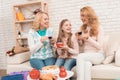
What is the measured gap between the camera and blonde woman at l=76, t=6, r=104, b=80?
7.48ft

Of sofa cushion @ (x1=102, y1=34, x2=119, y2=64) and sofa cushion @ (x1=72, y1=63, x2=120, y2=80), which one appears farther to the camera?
sofa cushion @ (x1=102, y1=34, x2=119, y2=64)

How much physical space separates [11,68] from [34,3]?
55.3 inches

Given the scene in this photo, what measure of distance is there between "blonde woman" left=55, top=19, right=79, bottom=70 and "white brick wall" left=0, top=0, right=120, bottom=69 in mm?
866

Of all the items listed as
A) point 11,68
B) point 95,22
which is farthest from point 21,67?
point 95,22

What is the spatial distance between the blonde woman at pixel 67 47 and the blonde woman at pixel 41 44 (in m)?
0.16

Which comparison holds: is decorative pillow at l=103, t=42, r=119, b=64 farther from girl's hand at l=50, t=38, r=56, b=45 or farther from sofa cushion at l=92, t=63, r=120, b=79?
girl's hand at l=50, t=38, r=56, b=45

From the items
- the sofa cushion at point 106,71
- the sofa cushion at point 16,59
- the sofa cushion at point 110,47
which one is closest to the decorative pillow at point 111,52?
the sofa cushion at point 110,47

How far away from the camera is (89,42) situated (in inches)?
98.2

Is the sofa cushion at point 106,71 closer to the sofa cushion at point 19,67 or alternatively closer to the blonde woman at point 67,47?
the blonde woman at point 67,47

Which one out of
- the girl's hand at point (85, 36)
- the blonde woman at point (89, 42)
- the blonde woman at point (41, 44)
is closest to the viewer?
the blonde woman at point (89, 42)

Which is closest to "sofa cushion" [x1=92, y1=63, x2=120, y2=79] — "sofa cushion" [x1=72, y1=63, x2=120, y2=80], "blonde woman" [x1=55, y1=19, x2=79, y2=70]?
"sofa cushion" [x1=72, y1=63, x2=120, y2=80]

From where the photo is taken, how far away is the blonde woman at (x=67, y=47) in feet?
8.27

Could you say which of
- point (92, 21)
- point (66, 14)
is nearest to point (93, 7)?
point (66, 14)

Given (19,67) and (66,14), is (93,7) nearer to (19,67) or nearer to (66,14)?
(66,14)
